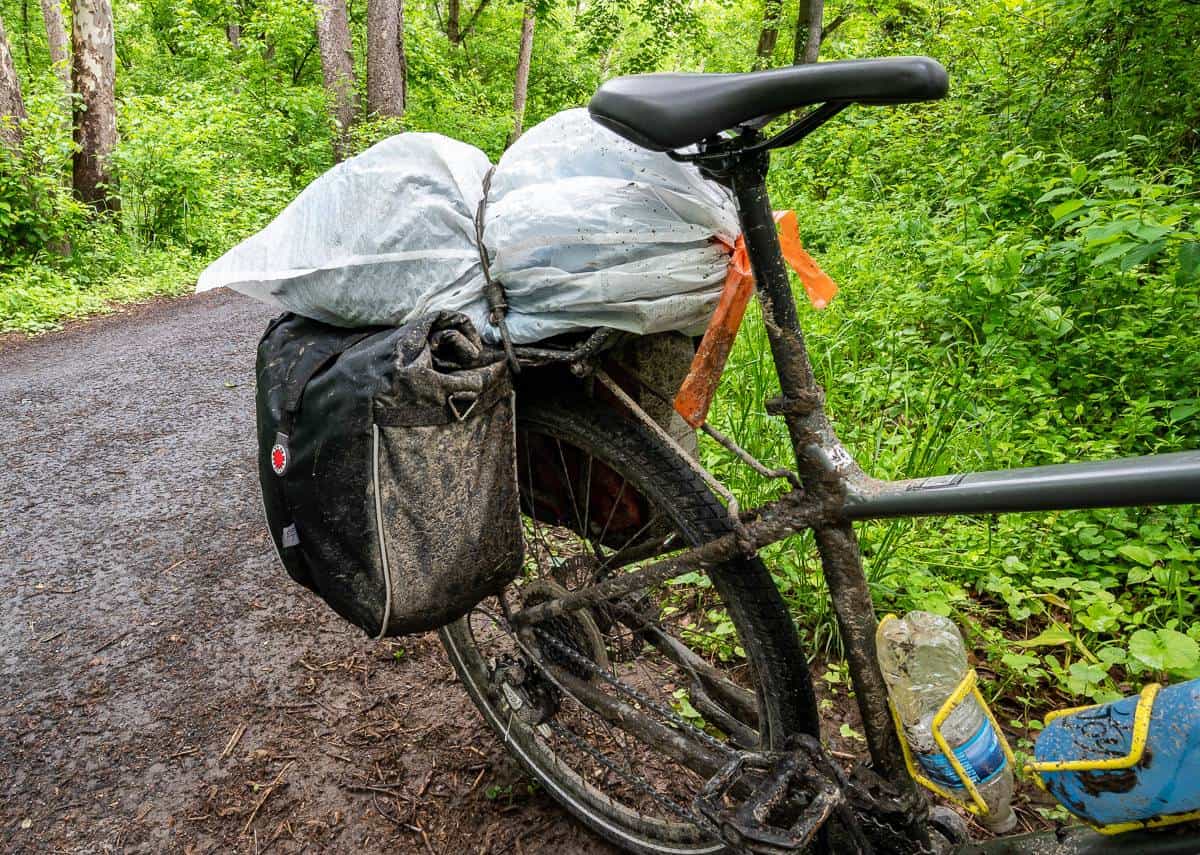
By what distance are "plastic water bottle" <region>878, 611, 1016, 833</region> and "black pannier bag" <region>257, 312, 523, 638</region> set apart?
2.48 feet

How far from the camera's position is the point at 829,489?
1.34 metres

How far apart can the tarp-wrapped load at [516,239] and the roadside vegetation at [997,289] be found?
140 centimetres

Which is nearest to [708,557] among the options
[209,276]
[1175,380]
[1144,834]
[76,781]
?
[1144,834]

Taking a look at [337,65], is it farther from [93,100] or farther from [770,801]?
[770,801]

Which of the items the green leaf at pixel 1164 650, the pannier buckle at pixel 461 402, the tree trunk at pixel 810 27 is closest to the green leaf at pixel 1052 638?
the green leaf at pixel 1164 650

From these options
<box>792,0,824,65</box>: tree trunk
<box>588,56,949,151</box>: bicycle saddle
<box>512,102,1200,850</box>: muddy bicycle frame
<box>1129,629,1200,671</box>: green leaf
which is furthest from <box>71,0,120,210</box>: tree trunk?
<box>1129,629,1200,671</box>: green leaf

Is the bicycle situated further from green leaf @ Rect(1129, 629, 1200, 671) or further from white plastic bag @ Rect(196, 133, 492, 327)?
green leaf @ Rect(1129, 629, 1200, 671)

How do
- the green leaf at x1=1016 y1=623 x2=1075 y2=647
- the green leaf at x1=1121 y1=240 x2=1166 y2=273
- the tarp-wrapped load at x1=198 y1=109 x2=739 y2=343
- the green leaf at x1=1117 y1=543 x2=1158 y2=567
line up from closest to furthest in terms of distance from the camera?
the tarp-wrapped load at x1=198 y1=109 x2=739 y2=343
the green leaf at x1=1016 y1=623 x2=1075 y2=647
the green leaf at x1=1117 y1=543 x2=1158 y2=567
the green leaf at x1=1121 y1=240 x2=1166 y2=273

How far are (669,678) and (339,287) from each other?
1485 mm

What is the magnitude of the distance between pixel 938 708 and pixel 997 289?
2458 mm

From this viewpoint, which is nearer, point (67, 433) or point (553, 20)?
point (67, 433)

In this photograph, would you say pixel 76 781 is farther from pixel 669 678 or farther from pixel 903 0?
pixel 903 0

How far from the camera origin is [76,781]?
211cm

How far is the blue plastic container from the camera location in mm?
1000
